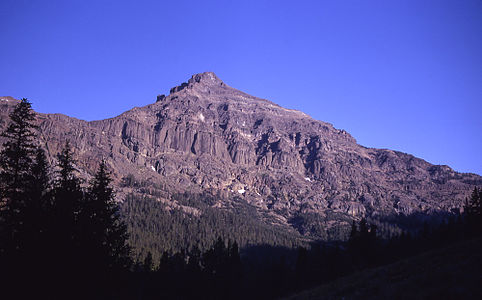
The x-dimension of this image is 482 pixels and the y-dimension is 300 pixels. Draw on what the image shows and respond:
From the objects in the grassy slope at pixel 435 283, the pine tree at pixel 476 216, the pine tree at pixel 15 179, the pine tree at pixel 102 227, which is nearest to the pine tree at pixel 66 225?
the pine tree at pixel 102 227

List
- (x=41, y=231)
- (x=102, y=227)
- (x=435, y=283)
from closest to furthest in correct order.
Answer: (x=435, y=283)
(x=41, y=231)
(x=102, y=227)

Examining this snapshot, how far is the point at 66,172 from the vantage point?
1439 inches

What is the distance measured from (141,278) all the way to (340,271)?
45582 millimetres

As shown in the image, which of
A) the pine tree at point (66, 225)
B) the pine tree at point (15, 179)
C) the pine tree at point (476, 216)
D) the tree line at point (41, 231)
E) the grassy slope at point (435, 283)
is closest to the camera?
the grassy slope at point (435, 283)

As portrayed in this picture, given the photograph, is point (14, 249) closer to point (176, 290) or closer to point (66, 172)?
point (66, 172)

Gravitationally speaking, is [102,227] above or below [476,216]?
below

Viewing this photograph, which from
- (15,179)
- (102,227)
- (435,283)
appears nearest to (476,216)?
(435,283)

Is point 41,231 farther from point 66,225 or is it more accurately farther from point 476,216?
point 476,216

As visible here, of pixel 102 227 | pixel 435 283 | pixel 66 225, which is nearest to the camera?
pixel 435 283

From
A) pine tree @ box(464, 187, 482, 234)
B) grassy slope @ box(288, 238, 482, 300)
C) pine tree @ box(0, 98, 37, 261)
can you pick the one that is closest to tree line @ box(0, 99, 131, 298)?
pine tree @ box(0, 98, 37, 261)

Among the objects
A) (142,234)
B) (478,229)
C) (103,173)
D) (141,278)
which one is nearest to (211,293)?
(141,278)

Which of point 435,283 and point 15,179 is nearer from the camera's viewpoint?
point 435,283

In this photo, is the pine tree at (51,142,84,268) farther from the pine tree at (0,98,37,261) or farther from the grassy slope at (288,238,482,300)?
the grassy slope at (288,238,482,300)

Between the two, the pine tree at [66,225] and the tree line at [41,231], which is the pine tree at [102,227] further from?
the pine tree at [66,225]
